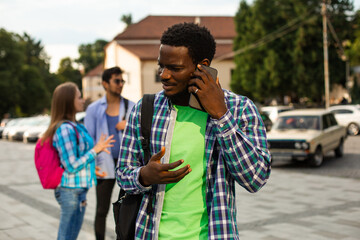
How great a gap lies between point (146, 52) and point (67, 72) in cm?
5467

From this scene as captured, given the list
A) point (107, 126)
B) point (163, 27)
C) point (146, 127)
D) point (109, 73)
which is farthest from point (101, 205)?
point (163, 27)

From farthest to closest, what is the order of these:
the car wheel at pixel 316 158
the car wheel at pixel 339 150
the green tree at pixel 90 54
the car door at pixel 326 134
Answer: the green tree at pixel 90 54 < the car wheel at pixel 339 150 < the car door at pixel 326 134 < the car wheel at pixel 316 158

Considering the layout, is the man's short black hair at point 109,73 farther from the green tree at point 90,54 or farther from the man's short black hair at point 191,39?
the green tree at point 90,54

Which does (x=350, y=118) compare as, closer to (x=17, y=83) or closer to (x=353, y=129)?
(x=353, y=129)

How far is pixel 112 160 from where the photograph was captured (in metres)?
4.68

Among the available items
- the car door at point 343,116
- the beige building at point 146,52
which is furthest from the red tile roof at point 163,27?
the car door at point 343,116

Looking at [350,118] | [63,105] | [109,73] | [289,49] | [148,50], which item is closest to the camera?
[63,105]

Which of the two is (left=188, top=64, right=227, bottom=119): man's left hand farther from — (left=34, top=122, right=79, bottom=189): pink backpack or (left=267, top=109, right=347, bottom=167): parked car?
(left=267, top=109, right=347, bottom=167): parked car

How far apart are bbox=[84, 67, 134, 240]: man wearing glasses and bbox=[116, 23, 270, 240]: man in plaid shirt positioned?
262 cm

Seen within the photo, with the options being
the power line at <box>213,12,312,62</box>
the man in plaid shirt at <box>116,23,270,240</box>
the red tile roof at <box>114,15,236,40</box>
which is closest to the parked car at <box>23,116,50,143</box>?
the power line at <box>213,12,312,62</box>

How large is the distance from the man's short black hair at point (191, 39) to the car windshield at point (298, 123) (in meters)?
11.8

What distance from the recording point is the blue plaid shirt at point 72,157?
12.2 ft

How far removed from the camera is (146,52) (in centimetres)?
4744

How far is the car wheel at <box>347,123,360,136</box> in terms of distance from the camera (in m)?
23.3
